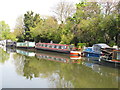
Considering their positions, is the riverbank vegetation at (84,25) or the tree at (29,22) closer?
the riverbank vegetation at (84,25)

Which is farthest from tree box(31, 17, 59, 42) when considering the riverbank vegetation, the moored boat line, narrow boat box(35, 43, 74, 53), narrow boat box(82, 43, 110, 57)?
narrow boat box(82, 43, 110, 57)

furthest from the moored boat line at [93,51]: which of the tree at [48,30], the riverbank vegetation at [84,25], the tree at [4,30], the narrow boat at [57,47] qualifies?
the tree at [4,30]

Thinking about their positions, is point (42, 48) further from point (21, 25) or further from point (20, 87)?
point (20, 87)

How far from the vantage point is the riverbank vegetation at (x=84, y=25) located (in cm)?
1861

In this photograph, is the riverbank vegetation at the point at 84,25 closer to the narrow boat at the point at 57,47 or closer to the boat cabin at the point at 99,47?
the narrow boat at the point at 57,47

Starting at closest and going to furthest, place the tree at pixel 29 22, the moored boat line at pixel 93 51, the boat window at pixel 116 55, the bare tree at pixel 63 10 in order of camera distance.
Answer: the boat window at pixel 116 55 → the moored boat line at pixel 93 51 → the bare tree at pixel 63 10 → the tree at pixel 29 22

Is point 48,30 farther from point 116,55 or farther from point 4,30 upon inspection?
point 4,30

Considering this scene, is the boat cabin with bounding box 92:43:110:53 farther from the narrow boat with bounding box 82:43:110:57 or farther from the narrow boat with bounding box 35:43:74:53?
the narrow boat with bounding box 35:43:74:53

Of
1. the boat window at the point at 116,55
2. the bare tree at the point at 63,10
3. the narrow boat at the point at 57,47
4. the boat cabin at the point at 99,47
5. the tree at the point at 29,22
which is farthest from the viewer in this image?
the tree at the point at 29,22

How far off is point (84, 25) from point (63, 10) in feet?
29.2

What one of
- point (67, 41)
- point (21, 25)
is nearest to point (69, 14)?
point (67, 41)

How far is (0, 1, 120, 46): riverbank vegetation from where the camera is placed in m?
18.6

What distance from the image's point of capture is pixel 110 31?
1873 centimetres

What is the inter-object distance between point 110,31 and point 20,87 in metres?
14.1
